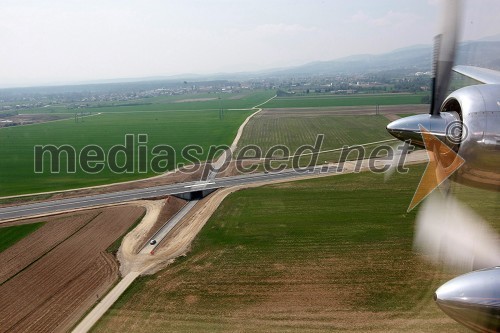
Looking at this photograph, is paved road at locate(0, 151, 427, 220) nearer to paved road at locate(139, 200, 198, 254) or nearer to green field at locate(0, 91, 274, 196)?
paved road at locate(139, 200, 198, 254)

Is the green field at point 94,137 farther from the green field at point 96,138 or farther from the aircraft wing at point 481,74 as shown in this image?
the aircraft wing at point 481,74

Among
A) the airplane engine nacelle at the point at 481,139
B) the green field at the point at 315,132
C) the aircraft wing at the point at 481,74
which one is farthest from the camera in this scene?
the green field at the point at 315,132

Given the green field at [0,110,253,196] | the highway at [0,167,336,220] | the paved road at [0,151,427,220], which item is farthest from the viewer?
the green field at [0,110,253,196]

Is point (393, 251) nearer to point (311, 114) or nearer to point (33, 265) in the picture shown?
point (33, 265)

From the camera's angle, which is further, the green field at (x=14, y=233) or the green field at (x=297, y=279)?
the green field at (x=14, y=233)

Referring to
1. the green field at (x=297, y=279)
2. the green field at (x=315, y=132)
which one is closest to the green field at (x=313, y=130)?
the green field at (x=315, y=132)

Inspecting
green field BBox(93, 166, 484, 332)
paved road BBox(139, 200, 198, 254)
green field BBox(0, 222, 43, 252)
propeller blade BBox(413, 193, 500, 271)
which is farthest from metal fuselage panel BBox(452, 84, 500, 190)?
green field BBox(0, 222, 43, 252)

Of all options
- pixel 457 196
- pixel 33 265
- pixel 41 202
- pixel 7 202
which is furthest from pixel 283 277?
pixel 7 202

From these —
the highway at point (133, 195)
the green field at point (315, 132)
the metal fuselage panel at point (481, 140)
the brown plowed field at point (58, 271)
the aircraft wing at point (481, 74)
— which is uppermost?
the aircraft wing at point (481, 74)
